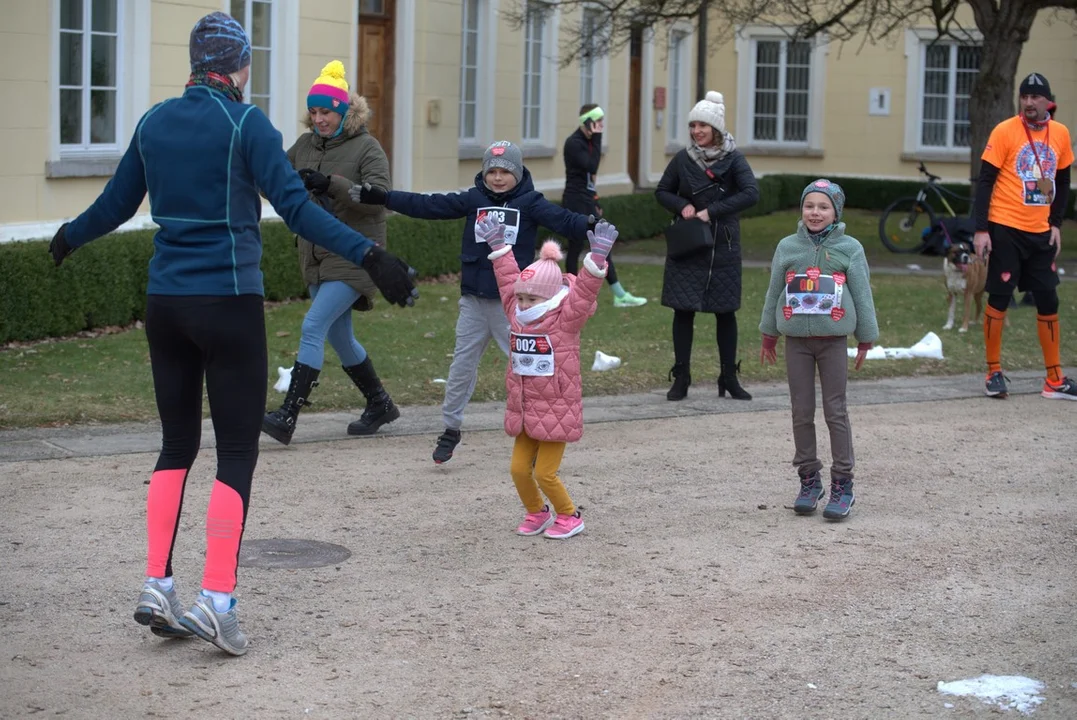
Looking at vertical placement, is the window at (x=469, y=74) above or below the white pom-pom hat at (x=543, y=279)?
above

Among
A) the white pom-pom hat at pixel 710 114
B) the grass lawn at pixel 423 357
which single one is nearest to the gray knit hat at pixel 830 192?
the white pom-pom hat at pixel 710 114

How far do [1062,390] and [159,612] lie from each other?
6.88m

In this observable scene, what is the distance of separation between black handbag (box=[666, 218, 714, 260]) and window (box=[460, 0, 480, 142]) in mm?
10198

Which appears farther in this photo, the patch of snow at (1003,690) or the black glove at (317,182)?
the black glove at (317,182)

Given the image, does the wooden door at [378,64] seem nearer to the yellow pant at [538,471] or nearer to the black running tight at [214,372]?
the yellow pant at [538,471]

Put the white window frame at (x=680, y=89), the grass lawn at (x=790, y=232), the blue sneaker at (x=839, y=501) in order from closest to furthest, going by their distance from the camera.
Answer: the blue sneaker at (x=839, y=501)
the grass lawn at (x=790, y=232)
the white window frame at (x=680, y=89)

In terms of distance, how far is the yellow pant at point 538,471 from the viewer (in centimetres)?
624

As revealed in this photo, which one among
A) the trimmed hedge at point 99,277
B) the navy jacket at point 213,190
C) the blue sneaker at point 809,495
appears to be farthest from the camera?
the trimmed hedge at point 99,277

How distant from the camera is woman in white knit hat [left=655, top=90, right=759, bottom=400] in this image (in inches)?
368

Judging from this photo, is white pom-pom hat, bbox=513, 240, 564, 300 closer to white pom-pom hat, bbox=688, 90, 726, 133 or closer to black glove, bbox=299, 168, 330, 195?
black glove, bbox=299, 168, 330, 195

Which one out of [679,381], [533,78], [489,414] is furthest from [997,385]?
[533,78]

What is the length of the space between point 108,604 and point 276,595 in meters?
0.57

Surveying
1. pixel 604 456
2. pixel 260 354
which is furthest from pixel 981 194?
pixel 260 354

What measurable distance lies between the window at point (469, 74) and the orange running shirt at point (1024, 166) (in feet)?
34.1
